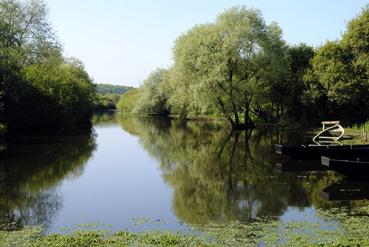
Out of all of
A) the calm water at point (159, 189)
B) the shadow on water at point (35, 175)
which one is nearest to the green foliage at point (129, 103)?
the shadow on water at point (35, 175)

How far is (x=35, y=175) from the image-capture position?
20000 mm

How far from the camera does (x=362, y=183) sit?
17.2m

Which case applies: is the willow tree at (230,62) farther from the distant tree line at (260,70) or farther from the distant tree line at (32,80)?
the distant tree line at (32,80)

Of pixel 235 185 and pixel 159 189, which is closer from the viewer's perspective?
pixel 159 189

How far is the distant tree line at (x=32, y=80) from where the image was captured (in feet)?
121

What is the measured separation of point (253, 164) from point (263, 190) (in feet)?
22.4

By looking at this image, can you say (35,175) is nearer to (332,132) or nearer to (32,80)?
(332,132)

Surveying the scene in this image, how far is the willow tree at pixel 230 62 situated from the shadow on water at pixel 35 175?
688 inches

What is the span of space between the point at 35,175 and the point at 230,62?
32.7 m

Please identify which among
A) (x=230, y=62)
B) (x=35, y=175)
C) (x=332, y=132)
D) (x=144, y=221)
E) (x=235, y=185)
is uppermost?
(x=230, y=62)

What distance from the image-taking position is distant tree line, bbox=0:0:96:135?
36.8 meters

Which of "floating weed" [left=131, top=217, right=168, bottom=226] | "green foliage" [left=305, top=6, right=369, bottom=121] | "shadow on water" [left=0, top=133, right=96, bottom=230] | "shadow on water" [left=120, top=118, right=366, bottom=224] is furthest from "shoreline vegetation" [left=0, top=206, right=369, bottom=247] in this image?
"green foliage" [left=305, top=6, right=369, bottom=121]

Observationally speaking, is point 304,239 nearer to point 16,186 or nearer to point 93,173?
point 16,186

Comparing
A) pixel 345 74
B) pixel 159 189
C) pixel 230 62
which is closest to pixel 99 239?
pixel 159 189
